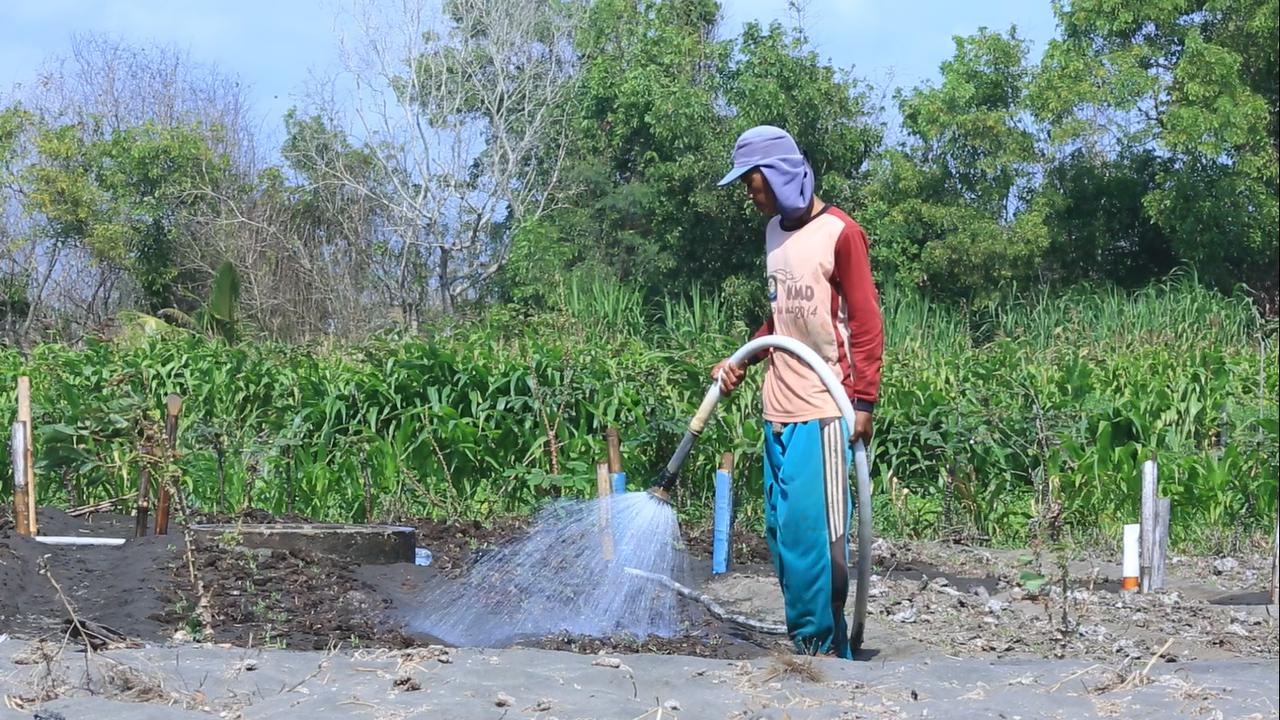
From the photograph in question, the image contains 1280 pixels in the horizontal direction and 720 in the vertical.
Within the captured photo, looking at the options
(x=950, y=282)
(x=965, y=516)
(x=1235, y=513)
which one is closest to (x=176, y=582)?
(x=965, y=516)

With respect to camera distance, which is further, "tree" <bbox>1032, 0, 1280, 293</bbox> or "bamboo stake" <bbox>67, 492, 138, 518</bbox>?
"tree" <bbox>1032, 0, 1280, 293</bbox>

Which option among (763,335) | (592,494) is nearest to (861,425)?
(763,335)

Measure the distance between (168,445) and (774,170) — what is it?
331 centimetres

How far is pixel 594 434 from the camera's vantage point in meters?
8.27

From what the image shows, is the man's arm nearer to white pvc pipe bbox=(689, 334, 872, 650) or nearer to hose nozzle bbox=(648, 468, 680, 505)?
white pvc pipe bbox=(689, 334, 872, 650)

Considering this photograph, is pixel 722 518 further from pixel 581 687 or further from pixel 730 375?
pixel 581 687

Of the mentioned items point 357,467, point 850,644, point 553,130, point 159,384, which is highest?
point 553,130

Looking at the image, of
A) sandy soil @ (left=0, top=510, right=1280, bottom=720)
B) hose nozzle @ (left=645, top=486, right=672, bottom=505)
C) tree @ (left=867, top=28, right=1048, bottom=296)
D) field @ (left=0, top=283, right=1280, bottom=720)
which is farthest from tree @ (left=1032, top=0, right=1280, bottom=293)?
hose nozzle @ (left=645, top=486, right=672, bottom=505)

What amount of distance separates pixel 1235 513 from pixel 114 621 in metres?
5.62

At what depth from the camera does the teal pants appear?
170 inches

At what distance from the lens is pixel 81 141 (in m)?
27.3

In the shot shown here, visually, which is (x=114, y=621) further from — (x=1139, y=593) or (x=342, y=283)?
(x=342, y=283)

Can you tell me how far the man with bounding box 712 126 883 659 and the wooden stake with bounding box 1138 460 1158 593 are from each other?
1.99 meters

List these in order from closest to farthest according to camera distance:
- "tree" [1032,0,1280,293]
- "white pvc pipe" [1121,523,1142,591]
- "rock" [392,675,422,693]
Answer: "rock" [392,675,422,693] < "white pvc pipe" [1121,523,1142,591] < "tree" [1032,0,1280,293]
